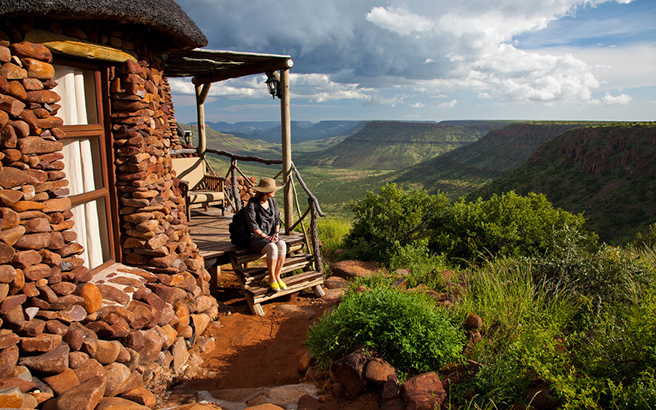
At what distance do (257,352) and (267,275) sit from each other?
4.77 ft

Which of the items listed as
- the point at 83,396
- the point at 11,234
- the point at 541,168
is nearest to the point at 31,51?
the point at 11,234

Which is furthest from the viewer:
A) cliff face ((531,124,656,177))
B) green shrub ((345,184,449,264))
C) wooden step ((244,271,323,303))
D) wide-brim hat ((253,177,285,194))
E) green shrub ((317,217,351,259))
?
cliff face ((531,124,656,177))

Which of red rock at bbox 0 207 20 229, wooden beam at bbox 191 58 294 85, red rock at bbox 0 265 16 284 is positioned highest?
wooden beam at bbox 191 58 294 85

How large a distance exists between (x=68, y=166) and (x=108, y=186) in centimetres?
50

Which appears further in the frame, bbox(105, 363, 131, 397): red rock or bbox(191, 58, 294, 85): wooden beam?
bbox(191, 58, 294, 85): wooden beam

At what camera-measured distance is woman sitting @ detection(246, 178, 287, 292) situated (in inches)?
224

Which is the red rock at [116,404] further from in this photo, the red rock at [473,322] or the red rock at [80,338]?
the red rock at [473,322]

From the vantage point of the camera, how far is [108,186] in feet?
14.7

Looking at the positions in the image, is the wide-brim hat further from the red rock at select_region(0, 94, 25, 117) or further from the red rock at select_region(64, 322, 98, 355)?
the red rock at select_region(0, 94, 25, 117)

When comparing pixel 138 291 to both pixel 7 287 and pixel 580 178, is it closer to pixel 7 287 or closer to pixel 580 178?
pixel 7 287

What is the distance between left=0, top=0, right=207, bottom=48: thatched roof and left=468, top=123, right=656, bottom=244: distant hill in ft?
75.2

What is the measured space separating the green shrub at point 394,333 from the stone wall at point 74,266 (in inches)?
60.3

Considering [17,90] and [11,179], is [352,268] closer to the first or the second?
[11,179]

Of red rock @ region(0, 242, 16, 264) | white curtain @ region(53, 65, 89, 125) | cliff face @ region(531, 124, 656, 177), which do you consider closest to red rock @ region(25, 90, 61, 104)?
white curtain @ region(53, 65, 89, 125)
